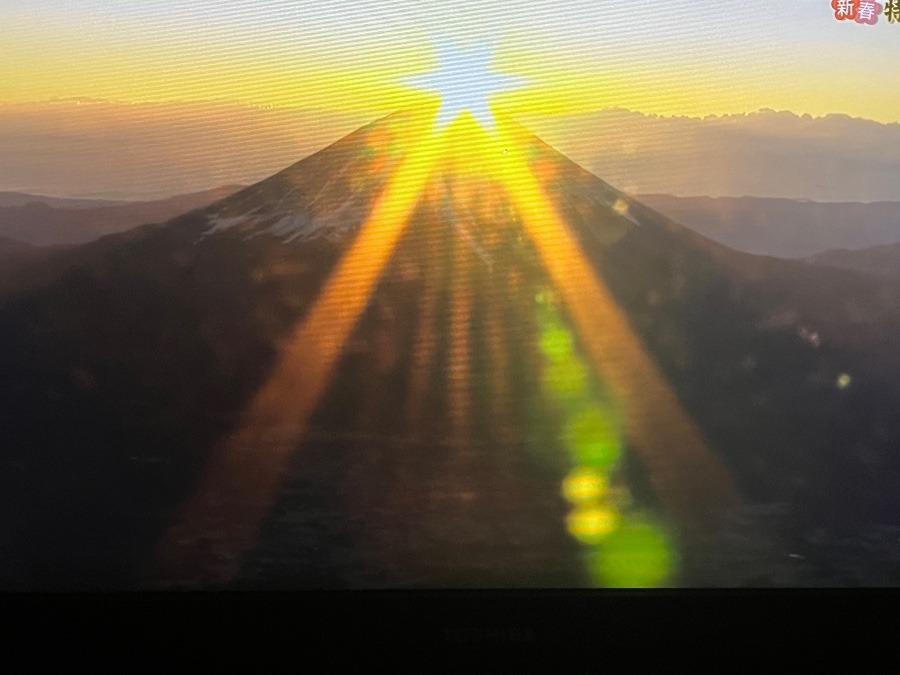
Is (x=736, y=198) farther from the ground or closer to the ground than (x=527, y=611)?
farther from the ground

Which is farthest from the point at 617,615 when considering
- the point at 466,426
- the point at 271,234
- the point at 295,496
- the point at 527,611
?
the point at 271,234

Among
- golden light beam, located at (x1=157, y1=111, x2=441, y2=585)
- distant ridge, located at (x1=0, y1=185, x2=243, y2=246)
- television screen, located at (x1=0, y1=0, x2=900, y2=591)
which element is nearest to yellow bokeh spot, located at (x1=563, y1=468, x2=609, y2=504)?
television screen, located at (x1=0, y1=0, x2=900, y2=591)

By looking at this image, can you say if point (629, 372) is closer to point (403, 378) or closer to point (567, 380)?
point (567, 380)

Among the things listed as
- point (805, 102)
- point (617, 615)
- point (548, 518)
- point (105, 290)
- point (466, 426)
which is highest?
point (805, 102)

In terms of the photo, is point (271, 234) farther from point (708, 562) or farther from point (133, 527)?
point (708, 562)

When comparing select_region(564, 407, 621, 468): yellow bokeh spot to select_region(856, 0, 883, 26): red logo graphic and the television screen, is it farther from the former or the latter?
select_region(856, 0, 883, 26): red logo graphic

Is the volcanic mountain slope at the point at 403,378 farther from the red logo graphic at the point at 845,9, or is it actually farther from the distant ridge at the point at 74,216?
the red logo graphic at the point at 845,9
